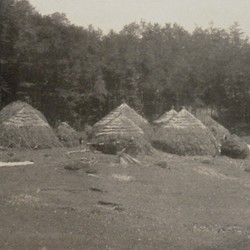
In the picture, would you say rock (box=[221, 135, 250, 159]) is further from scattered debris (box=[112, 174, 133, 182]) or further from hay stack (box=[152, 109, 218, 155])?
scattered debris (box=[112, 174, 133, 182])

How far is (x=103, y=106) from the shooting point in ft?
160

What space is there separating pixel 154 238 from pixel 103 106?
37812 millimetres

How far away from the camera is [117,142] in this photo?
24609 mm

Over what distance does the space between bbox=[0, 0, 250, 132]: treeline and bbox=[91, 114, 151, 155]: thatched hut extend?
14.1m

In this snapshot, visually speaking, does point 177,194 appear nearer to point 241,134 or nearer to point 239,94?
point 241,134

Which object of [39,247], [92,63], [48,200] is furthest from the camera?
[92,63]

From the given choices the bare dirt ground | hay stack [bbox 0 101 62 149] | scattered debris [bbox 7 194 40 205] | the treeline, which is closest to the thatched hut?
the bare dirt ground

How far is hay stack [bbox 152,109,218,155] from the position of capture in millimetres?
26109

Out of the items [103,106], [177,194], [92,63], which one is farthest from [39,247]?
[103,106]

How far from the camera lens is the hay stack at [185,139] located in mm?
26109

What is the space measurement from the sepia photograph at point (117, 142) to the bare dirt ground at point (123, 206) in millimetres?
42

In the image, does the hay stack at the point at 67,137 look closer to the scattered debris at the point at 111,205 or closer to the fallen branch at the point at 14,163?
the fallen branch at the point at 14,163

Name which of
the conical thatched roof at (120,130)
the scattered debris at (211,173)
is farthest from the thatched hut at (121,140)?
the scattered debris at (211,173)

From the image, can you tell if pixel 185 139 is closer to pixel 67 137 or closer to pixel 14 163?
pixel 67 137
